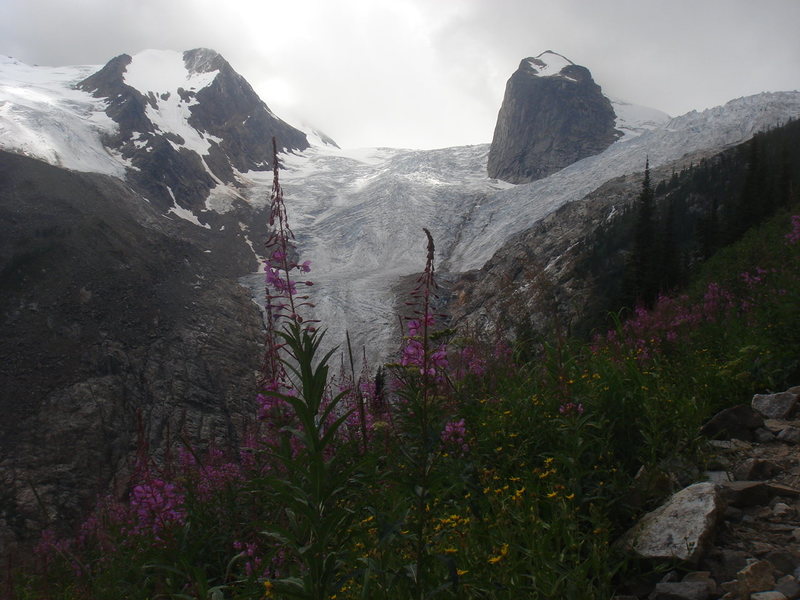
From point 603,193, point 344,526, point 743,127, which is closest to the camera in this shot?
point 344,526

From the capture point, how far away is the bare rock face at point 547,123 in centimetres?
10400

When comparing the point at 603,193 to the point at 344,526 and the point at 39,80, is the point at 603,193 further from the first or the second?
the point at 39,80

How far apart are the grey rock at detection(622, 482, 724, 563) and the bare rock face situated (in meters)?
99.2

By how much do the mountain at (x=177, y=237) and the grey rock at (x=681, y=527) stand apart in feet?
9.42

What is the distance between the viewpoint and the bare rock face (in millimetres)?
104000

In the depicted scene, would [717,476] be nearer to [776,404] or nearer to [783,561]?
[783,561]

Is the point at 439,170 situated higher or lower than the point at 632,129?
lower

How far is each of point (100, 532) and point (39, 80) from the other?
10709 centimetres

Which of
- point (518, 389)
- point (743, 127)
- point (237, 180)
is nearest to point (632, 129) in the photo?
point (743, 127)

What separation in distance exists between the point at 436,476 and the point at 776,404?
9.81 feet

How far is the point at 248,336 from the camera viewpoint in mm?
46406

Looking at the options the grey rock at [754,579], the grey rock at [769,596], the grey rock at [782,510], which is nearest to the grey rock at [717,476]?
the grey rock at [782,510]

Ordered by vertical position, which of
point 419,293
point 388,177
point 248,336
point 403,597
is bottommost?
point 248,336

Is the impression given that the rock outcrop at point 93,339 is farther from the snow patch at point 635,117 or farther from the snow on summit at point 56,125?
the snow patch at point 635,117
